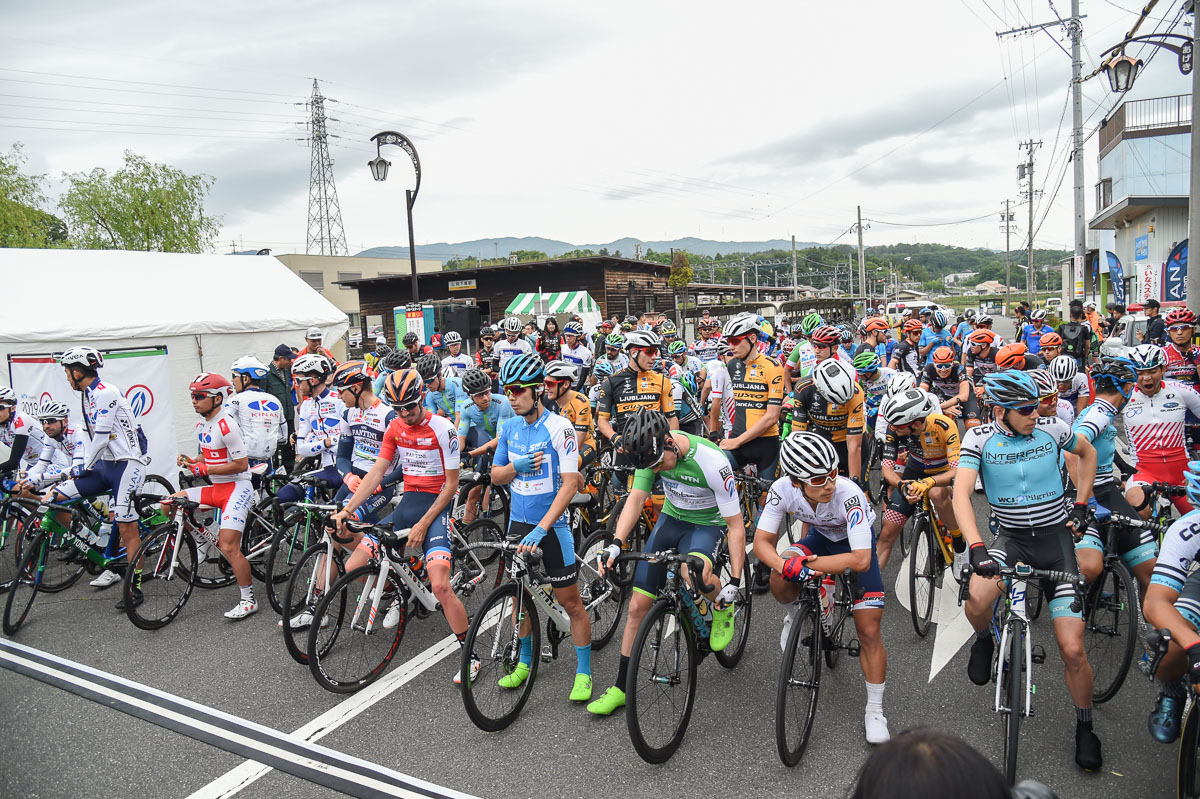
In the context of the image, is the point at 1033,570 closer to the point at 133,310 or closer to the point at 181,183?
the point at 133,310

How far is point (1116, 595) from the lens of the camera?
15.8 ft

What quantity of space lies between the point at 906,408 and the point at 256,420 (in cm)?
599

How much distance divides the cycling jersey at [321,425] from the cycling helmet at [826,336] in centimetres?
531

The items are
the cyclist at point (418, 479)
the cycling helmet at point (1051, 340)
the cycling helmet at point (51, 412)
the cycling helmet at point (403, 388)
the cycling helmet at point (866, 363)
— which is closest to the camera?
the cyclist at point (418, 479)

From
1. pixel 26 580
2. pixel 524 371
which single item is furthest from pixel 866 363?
pixel 26 580

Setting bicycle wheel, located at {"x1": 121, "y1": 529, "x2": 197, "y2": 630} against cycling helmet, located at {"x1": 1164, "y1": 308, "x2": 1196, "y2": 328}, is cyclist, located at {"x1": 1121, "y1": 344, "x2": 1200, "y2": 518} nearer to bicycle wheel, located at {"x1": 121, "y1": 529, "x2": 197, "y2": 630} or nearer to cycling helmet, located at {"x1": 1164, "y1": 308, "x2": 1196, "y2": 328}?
cycling helmet, located at {"x1": 1164, "y1": 308, "x2": 1196, "y2": 328}

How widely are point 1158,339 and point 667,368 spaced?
9.92 metres

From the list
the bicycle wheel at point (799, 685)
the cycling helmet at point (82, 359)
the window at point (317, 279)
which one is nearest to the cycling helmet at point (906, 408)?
the bicycle wheel at point (799, 685)

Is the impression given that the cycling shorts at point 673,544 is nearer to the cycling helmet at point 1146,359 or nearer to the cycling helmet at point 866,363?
the cycling helmet at point 1146,359

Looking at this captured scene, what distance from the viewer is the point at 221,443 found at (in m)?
6.47

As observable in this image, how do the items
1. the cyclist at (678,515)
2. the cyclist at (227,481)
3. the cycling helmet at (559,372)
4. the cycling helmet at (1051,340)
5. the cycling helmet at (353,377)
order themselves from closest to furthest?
the cyclist at (678,515), the cycling helmet at (559,372), the cyclist at (227,481), the cycling helmet at (353,377), the cycling helmet at (1051,340)

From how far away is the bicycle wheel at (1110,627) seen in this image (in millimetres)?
4406

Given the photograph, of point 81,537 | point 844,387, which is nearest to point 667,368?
point 844,387

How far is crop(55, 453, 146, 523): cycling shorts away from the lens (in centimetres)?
698
